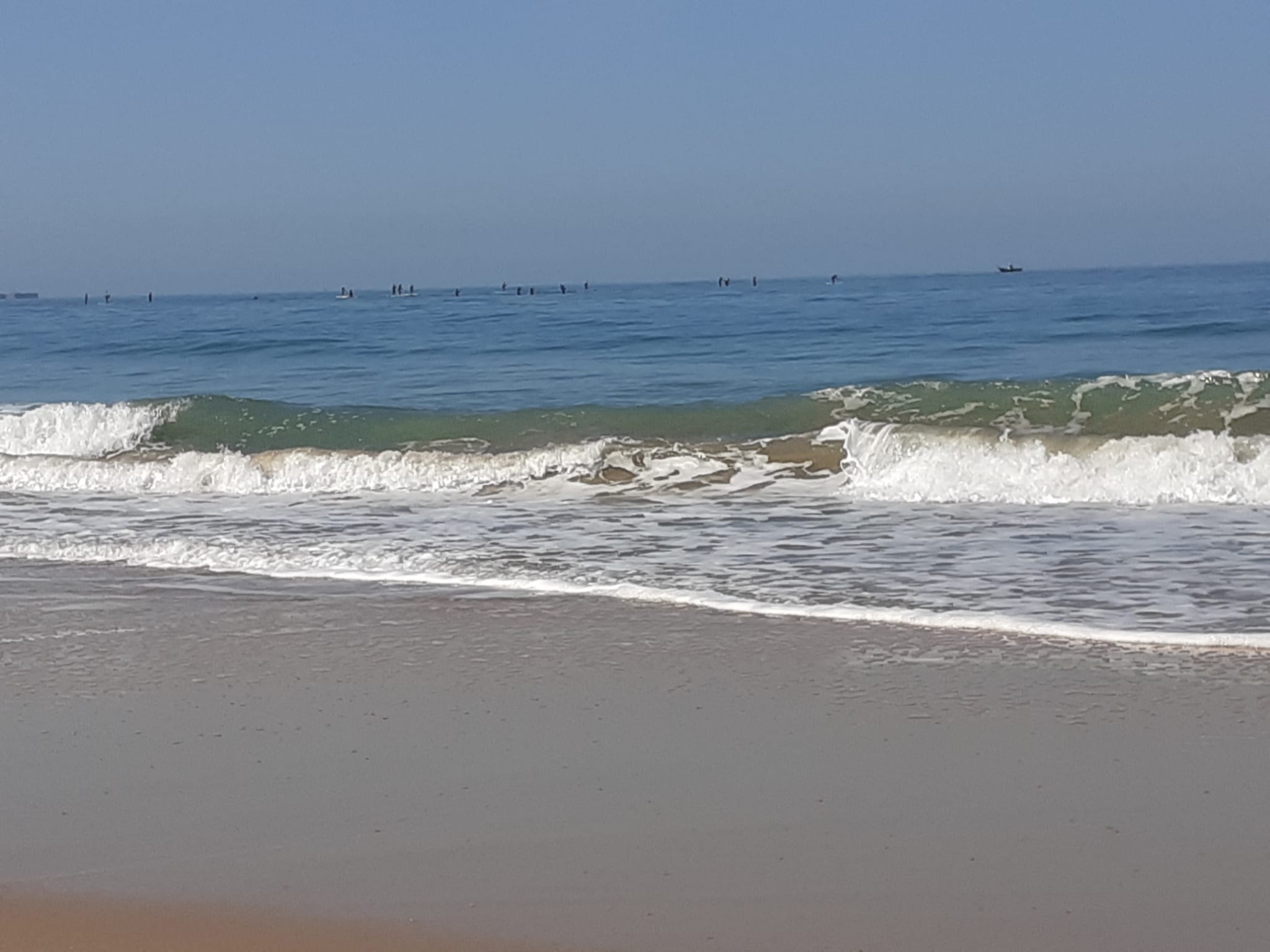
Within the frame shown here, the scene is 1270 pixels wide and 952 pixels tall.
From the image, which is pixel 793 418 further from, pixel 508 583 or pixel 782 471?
pixel 508 583

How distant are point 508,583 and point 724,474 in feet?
18.9

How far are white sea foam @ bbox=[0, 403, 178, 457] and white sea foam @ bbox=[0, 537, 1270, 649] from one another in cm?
777

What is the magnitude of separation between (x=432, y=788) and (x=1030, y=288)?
65270mm

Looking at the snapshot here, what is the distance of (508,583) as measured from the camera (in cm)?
970

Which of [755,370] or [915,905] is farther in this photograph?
[755,370]

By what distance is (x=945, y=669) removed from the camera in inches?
280

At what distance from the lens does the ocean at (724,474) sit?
9500 millimetres

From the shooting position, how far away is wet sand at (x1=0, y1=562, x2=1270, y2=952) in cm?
436

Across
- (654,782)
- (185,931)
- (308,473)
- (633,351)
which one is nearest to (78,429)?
(308,473)

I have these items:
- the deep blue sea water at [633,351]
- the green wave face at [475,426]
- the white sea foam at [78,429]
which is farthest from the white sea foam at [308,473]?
the deep blue sea water at [633,351]

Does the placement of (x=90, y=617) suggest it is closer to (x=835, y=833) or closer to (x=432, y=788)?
(x=432, y=788)

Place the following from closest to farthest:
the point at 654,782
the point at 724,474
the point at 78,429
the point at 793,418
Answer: the point at 654,782 < the point at 724,474 < the point at 793,418 < the point at 78,429

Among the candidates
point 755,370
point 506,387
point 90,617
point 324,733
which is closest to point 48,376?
point 506,387

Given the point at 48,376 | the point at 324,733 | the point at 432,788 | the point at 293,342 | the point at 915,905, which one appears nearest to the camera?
the point at 915,905
